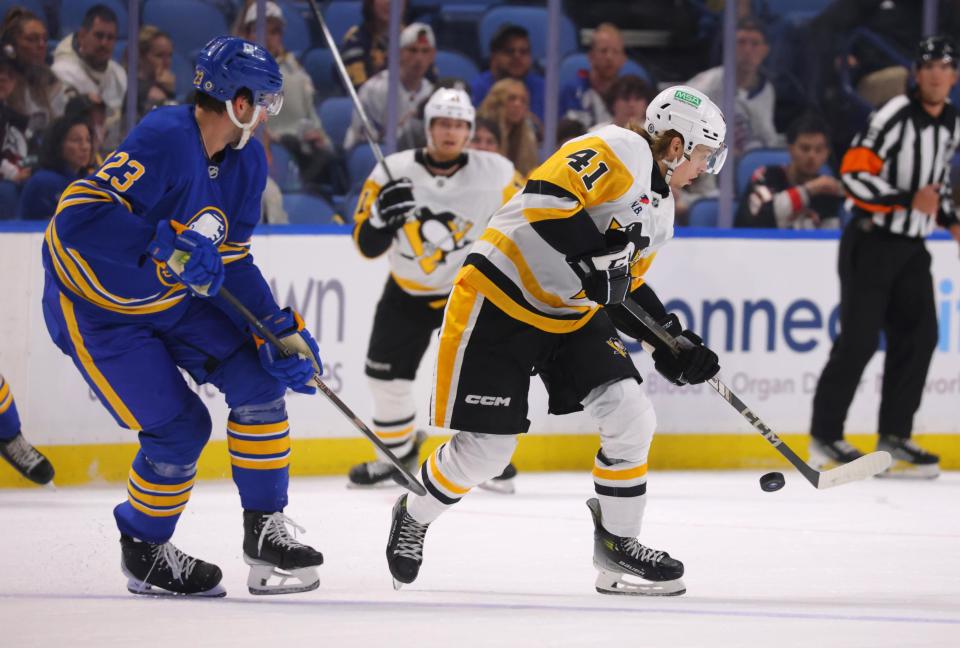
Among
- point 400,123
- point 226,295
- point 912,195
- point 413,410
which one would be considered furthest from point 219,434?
point 912,195

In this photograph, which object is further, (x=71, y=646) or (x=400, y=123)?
(x=400, y=123)

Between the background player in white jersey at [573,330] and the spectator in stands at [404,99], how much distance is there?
263 centimetres

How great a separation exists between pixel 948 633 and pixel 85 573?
1.96 m

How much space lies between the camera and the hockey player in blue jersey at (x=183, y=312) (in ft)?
10.7

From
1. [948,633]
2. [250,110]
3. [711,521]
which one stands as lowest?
[711,521]

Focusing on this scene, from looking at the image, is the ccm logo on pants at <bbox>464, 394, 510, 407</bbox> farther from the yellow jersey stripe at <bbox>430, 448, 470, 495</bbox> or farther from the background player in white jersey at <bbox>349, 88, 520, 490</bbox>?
the background player in white jersey at <bbox>349, 88, 520, 490</bbox>

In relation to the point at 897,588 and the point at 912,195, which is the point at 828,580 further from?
the point at 912,195

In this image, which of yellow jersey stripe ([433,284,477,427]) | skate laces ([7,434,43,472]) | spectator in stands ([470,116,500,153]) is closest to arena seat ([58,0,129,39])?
spectator in stands ([470,116,500,153])

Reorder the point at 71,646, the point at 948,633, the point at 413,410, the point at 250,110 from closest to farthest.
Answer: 1. the point at 71,646
2. the point at 948,633
3. the point at 250,110
4. the point at 413,410

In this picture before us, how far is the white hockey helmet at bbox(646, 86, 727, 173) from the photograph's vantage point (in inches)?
138

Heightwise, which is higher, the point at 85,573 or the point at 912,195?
the point at 912,195

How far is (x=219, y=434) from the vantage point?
5570mm

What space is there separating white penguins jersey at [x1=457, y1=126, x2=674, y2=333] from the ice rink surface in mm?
661

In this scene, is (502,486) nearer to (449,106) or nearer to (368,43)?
(449,106)
